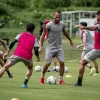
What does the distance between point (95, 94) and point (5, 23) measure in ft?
203

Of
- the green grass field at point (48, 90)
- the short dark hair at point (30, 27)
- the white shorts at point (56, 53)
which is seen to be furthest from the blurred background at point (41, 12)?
the short dark hair at point (30, 27)

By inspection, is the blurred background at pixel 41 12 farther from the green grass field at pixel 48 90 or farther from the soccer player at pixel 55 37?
the soccer player at pixel 55 37

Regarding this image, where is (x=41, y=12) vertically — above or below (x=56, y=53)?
below

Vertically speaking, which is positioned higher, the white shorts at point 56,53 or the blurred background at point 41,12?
the white shorts at point 56,53

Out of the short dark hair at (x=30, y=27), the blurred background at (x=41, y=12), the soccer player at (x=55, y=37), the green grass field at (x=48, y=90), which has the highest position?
the short dark hair at (x=30, y=27)

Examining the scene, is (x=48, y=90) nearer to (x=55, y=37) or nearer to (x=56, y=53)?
(x=56, y=53)

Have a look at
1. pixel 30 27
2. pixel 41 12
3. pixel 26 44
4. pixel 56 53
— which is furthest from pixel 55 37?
pixel 41 12

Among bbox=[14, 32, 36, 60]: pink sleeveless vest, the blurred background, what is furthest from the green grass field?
the blurred background

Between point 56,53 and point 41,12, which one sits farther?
point 41,12

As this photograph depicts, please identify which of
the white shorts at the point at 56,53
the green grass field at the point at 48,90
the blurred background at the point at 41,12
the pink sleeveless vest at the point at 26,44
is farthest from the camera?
the blurred background at the point at 41,12

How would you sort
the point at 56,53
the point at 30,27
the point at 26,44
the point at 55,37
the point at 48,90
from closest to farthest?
the point at 48,90, the point at 26,44, the point at 30,27, the point at 55,37, the point at 56,53

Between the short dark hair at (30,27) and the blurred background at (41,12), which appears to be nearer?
the short dark hair at (30,27)

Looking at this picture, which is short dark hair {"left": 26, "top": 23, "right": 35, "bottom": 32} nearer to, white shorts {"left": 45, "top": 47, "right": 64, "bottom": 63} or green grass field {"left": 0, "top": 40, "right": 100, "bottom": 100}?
green grass field {"left": 0, "top": 40, "right": 100, "bottom": 100}

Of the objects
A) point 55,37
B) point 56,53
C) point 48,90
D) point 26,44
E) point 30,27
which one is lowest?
point 48,90
